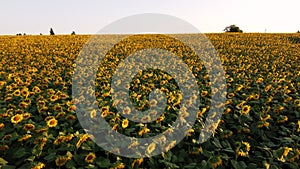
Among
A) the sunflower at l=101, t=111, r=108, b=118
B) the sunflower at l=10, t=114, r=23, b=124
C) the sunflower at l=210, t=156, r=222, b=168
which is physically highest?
the sunflower at l=10, t=114, r=23, b=124

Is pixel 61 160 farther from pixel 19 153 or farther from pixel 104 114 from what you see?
pixel 104 114

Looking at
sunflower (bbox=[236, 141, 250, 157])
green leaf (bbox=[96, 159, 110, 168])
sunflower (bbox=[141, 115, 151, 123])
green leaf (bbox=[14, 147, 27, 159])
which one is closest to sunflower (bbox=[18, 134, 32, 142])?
green leaf (bbox=[14, 147, 27, 159])

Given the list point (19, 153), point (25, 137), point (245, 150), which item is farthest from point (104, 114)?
point (245, 150)

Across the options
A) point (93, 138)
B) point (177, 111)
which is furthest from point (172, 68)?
point (93, 138)

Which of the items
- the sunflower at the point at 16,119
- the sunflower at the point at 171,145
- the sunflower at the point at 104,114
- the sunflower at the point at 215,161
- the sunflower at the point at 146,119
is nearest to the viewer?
the sunflower at the point at 215,161

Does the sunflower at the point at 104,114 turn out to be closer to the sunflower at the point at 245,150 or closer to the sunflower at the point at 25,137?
the sunflower at the point at 25,137

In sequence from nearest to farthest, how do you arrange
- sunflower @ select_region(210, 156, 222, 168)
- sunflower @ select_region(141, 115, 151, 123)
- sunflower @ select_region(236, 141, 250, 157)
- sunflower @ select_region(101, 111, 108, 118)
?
sunflower @ select_region(210, 156, 222, 168), sunflower @ select_region(236, 141, 250, 157), sunflower @ select_region(101, 111, 108, 118), sunflower @ select_region(141, 115, 151, 123)

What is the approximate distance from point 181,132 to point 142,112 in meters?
0.89

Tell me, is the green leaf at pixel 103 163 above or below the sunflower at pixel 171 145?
above

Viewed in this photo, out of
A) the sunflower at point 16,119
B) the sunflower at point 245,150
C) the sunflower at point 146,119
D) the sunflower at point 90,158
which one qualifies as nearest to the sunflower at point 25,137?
the sunflower at point 16,119

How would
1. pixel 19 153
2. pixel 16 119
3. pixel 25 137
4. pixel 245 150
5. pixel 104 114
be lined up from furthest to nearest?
pixel 104 114, pixel 16 119, pixel 245 150, pixel 25 137, pixel 19 153

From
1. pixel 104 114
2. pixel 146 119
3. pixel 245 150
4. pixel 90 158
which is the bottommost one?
pixel 245 150

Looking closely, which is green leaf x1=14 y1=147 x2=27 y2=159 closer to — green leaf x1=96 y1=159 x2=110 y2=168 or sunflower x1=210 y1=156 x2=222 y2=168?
green leaf x1=96 y1=159 x2=110 y2=168

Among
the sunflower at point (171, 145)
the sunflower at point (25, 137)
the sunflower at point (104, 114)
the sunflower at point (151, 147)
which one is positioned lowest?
the sunflower at point (171, 145)
